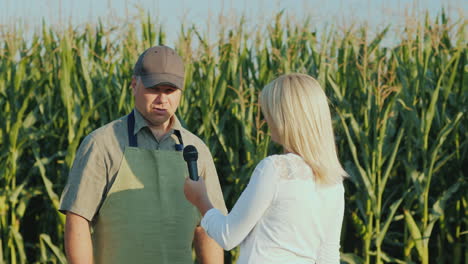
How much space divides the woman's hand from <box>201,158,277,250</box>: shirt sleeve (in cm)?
16

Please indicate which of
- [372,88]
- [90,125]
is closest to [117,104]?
[90,125]

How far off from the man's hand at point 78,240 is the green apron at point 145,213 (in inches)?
3.7

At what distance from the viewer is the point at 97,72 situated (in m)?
5.56

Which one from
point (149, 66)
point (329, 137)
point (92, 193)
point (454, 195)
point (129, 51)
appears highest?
point (129, 51)

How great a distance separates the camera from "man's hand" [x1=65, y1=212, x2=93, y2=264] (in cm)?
228

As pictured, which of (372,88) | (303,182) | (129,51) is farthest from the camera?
(129,51)

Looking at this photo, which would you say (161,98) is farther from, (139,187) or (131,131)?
(139,187)

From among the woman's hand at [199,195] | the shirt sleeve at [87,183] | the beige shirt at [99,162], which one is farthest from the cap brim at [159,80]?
the woman's hand at [199,195]

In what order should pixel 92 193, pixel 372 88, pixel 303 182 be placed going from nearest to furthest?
pixel 303 182 → pixel 92 193 → pixel 372 88

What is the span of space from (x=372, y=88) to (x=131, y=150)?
3.06 meters

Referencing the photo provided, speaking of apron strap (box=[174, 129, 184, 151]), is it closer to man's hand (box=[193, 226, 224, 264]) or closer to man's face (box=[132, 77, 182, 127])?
man's face (box=[132, 77, 182, 127])

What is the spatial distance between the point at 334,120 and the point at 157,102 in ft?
9.05

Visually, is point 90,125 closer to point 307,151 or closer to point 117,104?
point 117,104

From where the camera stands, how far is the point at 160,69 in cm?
242
